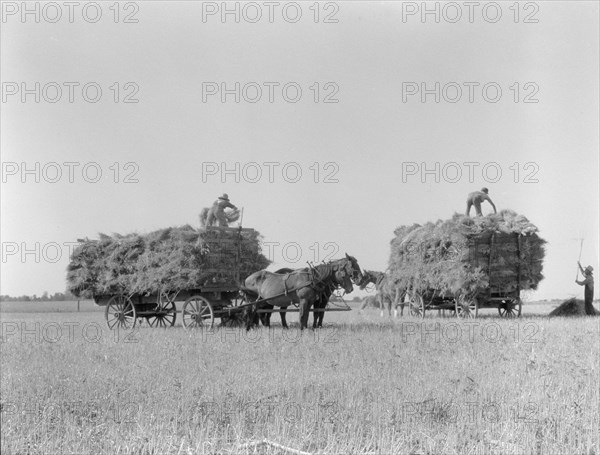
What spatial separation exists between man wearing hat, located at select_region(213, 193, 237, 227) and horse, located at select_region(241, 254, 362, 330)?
5.57ft

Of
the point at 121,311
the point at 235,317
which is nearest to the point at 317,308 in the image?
the point at 235,317

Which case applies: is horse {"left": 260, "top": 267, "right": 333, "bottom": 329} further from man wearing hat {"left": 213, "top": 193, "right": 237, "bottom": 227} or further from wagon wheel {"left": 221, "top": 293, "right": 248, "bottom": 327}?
man wearing hat {"left": 213, "top": 193, "right": 237, "bottom": 227}

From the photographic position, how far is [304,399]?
586cm

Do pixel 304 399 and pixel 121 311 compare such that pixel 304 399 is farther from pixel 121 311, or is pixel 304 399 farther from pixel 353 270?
pixel 121 311

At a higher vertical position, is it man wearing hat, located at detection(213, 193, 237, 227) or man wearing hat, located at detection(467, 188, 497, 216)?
man wearing hat, located at detection(467, 188, 497, 216)

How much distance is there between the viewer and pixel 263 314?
1445 cm

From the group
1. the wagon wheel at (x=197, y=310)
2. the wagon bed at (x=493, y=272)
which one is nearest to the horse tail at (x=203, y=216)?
the wagon wheel at (x=197, y=310)

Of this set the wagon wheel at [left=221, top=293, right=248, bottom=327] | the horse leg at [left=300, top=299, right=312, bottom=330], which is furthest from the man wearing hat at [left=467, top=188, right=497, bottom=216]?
the wagon wheel at [left=221, top=293, right=248, bottom=327]

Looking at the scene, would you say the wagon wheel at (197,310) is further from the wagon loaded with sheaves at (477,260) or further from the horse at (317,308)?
the wagon loaded with sheaves at (477,260)

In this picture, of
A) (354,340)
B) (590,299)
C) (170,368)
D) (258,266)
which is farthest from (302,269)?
(590,299)

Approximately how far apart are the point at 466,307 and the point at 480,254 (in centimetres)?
152

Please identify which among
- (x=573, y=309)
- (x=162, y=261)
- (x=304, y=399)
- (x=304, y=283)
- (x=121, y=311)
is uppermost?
(x=162, y=261)

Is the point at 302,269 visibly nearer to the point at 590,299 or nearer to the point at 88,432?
the point at 88,432

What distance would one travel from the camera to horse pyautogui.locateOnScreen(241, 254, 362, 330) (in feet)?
42.0
